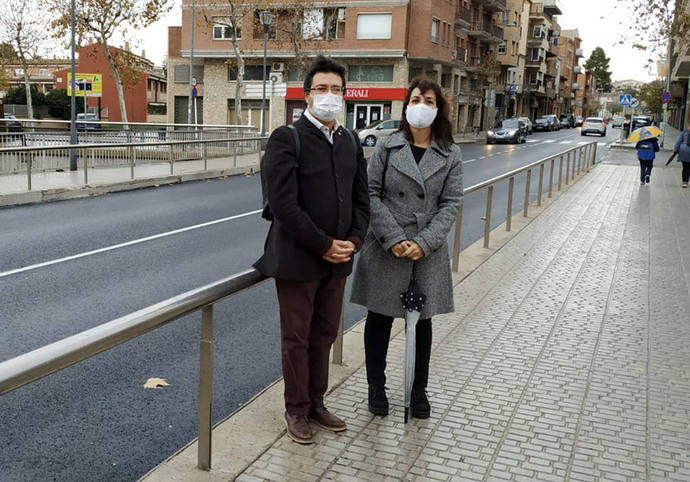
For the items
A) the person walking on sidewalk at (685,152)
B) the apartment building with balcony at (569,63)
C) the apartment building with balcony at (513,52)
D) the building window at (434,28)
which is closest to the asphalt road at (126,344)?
the person walking on sidewalk at (685,152)

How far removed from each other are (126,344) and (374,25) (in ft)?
140

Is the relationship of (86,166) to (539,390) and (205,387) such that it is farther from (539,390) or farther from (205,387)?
(205,387)

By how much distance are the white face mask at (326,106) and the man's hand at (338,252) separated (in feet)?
1.93

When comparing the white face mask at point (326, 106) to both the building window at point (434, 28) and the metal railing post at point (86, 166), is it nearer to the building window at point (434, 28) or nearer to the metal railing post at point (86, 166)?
the metal railing post at point (86, 166)

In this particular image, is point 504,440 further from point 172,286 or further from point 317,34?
point 317,34

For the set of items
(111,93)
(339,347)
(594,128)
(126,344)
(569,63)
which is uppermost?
(569,63)

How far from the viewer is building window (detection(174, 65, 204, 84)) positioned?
2032 inches

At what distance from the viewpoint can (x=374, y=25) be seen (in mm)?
45344

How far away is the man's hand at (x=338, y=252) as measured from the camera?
3.31m

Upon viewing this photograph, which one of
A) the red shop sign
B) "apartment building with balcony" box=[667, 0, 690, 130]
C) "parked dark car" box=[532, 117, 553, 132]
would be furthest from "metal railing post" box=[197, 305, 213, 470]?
"parked dark car" box=[532, 117, 553, 132]

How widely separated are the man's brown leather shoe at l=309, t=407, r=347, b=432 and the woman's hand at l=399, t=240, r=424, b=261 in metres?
0.91

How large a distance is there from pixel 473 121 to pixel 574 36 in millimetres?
80784

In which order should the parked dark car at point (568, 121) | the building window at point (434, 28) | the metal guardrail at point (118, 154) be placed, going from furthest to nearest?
1. the parked dark car at point (568, 121)
2. the building window at point (434, 28)
3. the metal guardrail at point (118, 154)

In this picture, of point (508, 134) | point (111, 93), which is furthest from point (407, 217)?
point (111, 93)
